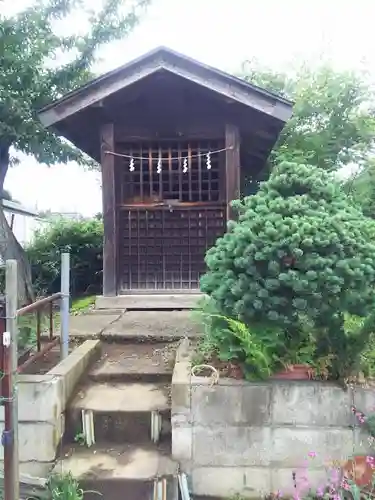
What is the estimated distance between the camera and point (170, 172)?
771 cm

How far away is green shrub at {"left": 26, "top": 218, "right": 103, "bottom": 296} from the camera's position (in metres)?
11.4

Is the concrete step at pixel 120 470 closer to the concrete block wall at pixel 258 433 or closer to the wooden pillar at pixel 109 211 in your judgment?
the concrete block wall at pixel 258 433

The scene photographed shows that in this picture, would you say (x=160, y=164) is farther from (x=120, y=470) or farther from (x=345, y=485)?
(x=345, y=485)

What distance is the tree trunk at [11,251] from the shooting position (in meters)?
8.56

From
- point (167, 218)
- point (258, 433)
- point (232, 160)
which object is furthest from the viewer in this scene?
point (167, 218)

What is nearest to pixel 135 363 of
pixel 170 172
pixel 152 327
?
pixel 152 327

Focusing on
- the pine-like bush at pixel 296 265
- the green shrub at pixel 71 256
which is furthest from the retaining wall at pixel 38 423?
the green shrub at pixel 71 256

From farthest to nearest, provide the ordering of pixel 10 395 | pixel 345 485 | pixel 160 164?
pixel 160 164, pixel 345 485, pixel 10 395

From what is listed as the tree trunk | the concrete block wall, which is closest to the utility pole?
the concrete block wall

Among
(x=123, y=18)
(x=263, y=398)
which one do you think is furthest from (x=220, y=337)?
(x=123, y=18)

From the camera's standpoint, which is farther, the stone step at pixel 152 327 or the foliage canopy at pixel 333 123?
the foliage canopy at pixel 333 123

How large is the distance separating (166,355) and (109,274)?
2.73 meters

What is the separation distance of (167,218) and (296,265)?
4499mm

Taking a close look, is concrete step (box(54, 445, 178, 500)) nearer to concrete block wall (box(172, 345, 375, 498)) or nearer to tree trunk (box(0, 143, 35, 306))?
concrete block wall (box(172, 345, 375, 498))
